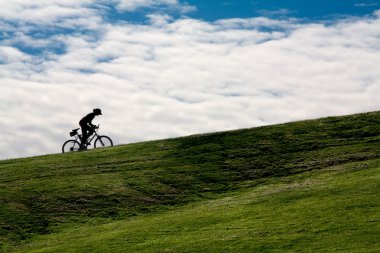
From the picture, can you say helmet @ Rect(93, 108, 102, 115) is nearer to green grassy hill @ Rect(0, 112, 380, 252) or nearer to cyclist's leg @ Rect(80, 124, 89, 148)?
cyclist's leg @ Rect(80, 124, 89, 148)

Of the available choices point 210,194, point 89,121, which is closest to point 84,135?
point 89,121

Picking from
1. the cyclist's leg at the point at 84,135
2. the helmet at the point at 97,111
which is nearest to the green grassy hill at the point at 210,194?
the cyclist's leg at the point at 84,135

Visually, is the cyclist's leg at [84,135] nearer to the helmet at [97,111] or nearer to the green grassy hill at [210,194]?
the helmet at [97,111]

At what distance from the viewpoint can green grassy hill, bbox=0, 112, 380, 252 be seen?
32.7 metres

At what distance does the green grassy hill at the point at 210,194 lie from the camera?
32.7m

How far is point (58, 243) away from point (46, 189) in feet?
45.8

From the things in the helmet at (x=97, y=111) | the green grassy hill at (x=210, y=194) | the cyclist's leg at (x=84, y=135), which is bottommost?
the green grassy hill at (x=210, y=194)

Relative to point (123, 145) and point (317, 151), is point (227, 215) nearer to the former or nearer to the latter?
point (317, 151)

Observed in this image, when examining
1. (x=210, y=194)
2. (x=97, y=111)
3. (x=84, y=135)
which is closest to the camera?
(x=210, y=194)

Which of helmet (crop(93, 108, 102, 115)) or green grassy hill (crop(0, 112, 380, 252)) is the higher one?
helmet (crop(93, 108, 102, 115))

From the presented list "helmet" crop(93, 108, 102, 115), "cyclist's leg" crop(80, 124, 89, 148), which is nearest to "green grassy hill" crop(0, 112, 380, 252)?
"cyclist's leg" crop(80, 124, 89, 148)

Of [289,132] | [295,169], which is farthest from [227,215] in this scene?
[289,132]

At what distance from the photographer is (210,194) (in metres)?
49.6

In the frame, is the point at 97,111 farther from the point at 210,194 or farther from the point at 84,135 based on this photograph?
the point at 210,194
